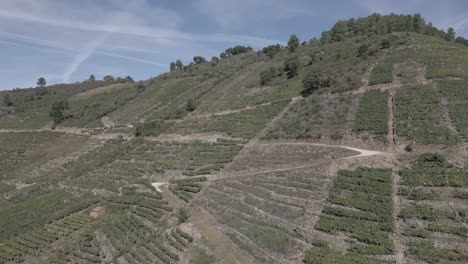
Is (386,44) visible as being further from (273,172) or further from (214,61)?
(214,61)

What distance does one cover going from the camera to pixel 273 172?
157 ft

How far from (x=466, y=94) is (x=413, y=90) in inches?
325

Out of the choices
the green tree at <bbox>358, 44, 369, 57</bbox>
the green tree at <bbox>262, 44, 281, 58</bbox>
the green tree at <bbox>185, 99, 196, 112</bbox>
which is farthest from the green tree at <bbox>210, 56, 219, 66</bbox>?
the green tree at <bbox>358, 44, 369, 57</bbox>

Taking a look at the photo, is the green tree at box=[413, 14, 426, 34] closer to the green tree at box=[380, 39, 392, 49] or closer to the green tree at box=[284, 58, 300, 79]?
the green tree at box=[380, 39, 392, 49]

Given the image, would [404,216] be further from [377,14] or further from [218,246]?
[377,14]

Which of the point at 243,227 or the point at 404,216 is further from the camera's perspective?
the point at 243,227

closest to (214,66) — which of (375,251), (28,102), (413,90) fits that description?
(28,102)

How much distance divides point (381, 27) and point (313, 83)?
176 feet

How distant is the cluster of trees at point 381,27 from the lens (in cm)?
10919

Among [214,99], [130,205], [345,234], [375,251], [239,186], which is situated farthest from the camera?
[214,99]

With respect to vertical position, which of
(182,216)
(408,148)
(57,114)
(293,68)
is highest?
(293,68)

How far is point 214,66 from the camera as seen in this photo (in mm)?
136375

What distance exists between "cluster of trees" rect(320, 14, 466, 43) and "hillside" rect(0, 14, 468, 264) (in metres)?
19.2

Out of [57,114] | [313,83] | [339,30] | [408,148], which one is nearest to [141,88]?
[57,114]
